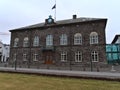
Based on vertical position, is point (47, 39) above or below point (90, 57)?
above

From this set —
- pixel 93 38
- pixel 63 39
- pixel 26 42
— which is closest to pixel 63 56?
pixel 63 39

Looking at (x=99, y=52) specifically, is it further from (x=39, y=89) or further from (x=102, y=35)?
(x=39, y=89)

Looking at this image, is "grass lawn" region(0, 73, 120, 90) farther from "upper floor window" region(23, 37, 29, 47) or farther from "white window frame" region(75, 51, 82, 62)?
"upper floor window" region(23, 37, 29, 47)

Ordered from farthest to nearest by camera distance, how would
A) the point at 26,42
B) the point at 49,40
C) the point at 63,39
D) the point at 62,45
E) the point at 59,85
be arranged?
1. the point at 26,42
2. the point at 49,40
3. the point at 63,39
4. the point at 62,45
5. the point at 59,85

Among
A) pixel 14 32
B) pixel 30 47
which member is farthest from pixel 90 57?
pixel 14 32


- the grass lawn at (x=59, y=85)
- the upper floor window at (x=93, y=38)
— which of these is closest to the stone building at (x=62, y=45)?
the upper floor window at (x=93, y=38)

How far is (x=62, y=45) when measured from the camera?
35.1 meters

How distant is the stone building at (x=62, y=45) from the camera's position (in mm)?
31936

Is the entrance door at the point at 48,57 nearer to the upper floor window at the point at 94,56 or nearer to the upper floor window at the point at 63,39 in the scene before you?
the upper floor window at the point at 63,39

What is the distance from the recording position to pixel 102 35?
31.8 m

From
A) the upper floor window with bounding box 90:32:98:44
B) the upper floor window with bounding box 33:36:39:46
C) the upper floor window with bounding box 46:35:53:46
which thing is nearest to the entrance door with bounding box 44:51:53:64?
the upper floor window with bounding box 46:35:53:46

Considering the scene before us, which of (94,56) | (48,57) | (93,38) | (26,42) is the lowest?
(48,57)

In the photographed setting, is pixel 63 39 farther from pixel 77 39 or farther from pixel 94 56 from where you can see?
pixel 94 56

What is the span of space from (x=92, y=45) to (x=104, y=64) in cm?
451
